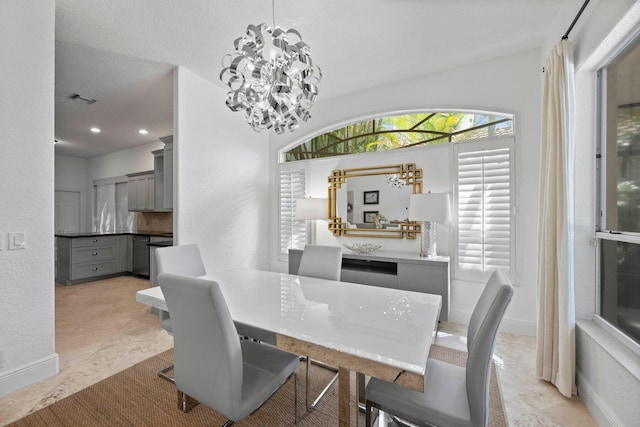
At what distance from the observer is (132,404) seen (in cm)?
180

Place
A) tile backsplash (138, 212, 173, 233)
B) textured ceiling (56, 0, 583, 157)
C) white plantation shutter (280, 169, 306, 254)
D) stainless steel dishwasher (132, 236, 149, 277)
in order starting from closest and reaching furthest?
textured ceiling (56, 0, 583, 157), white plantation shutter (280, 169, 306, 254), stainless steel dishwasher (132, 236, 149, 277), tile backsplash (138, 212, 173, 233)

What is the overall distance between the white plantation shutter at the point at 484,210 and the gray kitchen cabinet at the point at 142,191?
5367 mm

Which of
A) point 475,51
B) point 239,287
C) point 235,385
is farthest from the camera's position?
point 475,51

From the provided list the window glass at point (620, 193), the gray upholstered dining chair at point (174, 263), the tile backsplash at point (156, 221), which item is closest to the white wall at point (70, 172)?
the tile backsplash at point (156, 221)

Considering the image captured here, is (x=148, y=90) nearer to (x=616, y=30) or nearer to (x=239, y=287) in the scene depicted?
(x=239, y=287)

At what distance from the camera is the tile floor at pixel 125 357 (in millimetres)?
1759

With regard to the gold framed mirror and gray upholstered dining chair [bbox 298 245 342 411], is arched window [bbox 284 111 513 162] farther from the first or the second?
gray upholstered dining chair [bbox 298 245 342 411]

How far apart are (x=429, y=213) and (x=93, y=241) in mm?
5987

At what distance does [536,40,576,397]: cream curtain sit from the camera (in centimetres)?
189

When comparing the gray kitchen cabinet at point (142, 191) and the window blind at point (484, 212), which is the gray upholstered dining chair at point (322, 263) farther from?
the gray kitchen cabinet at point (142, 191)

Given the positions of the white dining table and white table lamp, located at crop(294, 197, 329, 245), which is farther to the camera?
white table lamp, located at crop(294, 197, 329, 245)

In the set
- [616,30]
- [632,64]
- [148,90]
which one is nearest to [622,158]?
[632,64]

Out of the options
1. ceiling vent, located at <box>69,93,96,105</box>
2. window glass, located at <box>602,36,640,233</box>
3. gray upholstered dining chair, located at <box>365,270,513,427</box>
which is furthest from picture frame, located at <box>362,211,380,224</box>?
ceiling vent, located at <box>69,93,96,105</box>

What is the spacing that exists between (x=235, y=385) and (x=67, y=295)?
478 centimetres
